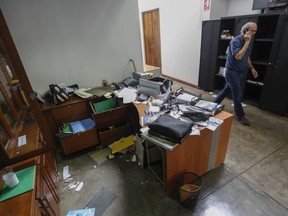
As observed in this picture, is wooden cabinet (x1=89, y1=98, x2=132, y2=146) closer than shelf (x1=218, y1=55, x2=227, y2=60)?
Yes

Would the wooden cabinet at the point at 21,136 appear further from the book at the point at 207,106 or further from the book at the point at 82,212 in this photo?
the book at the point at 207,106

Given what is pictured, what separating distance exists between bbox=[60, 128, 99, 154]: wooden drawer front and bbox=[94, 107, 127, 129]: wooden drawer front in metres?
0.14

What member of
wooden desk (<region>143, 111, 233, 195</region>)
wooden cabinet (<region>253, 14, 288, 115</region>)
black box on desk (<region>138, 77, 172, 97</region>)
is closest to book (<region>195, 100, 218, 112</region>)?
wooden desk (<region>143, 111, 233, 195</region>)

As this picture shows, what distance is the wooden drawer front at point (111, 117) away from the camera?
7.51ft

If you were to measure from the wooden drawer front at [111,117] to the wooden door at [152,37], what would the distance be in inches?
144

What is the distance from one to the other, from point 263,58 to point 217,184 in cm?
271

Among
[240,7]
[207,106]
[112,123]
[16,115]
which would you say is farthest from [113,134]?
[240,7]

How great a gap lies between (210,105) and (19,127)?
1.98 meters

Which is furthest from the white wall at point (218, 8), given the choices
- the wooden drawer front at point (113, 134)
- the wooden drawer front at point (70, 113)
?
the wooden drawer front at point (70, 113)

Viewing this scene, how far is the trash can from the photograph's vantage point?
1.52m

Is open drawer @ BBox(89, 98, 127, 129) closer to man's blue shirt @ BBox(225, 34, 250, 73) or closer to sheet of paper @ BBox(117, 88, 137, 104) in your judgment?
sheet of paper @ BBox(117, 88, 137, 104)

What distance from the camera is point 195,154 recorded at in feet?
5.47

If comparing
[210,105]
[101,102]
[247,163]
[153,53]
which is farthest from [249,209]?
[153,53]

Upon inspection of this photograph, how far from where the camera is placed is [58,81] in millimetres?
A: 2611
